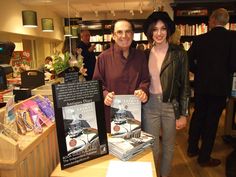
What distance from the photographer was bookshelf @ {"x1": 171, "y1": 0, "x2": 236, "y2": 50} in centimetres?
523

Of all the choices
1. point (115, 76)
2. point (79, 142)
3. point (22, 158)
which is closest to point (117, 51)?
point (115, 76)

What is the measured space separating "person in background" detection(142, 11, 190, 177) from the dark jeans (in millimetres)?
868

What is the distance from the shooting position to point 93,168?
112cm

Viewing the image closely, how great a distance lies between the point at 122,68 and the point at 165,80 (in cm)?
34

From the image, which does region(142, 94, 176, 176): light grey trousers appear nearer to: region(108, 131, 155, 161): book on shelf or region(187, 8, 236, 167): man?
region(108, 131, 155, 161): book on shelf

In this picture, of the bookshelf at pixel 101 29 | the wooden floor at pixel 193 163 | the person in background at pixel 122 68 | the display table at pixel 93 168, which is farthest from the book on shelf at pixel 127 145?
the bookshelf at pixel 101 29

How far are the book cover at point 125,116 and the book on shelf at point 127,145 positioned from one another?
32mm

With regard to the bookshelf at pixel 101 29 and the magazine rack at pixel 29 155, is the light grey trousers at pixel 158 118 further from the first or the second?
the bookshelf at pixel 101 29

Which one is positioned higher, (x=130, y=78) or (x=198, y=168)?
(x=130, y=78)

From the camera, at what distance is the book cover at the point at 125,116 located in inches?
49.7

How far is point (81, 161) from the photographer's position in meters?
1.14

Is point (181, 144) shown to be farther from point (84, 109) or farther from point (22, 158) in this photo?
point (22, 158)

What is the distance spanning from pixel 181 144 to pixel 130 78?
1976 millimetres

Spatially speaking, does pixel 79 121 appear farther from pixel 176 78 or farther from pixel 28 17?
pixel 28 17
